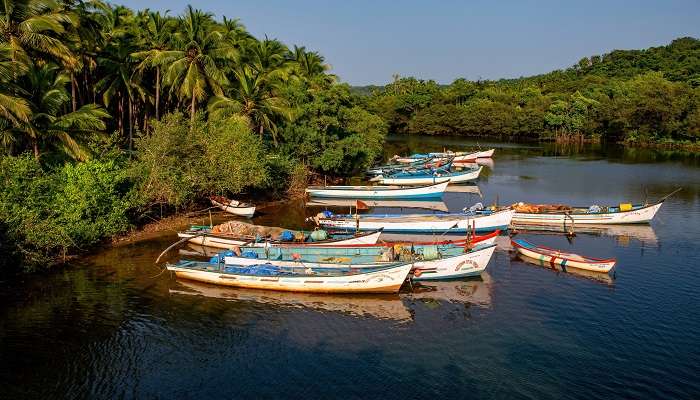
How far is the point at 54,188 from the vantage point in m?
33.5

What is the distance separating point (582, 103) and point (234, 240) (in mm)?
113943

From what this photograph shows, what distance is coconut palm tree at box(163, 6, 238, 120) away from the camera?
47.3 meters

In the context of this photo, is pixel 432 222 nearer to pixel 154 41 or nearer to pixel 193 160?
pixel 193 160

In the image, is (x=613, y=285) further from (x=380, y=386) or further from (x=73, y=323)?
(x=73, y=323)

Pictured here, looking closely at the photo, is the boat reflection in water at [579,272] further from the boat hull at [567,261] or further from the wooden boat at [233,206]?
the wooden boat at [233,206]

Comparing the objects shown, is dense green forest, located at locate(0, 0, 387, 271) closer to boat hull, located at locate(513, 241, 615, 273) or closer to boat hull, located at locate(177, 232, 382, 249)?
boat hull, located at locate(177, 232, 382, 249)

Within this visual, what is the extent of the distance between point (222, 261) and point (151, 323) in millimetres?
7373

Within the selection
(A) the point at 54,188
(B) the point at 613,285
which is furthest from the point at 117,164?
(B) the point at 613,285

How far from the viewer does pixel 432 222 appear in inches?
1737

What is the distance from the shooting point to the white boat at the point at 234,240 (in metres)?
35.8

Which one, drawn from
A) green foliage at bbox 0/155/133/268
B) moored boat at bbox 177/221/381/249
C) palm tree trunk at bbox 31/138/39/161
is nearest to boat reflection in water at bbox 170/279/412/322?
moored boat at bbox 177/221/381/249

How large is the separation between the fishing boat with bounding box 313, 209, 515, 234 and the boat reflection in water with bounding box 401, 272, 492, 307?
36.0 ft

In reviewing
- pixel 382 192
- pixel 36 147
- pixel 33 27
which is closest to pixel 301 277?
pixel 36 147

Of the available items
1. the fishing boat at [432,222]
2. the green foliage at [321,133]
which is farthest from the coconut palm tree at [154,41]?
the fishing boat at [432,222]
